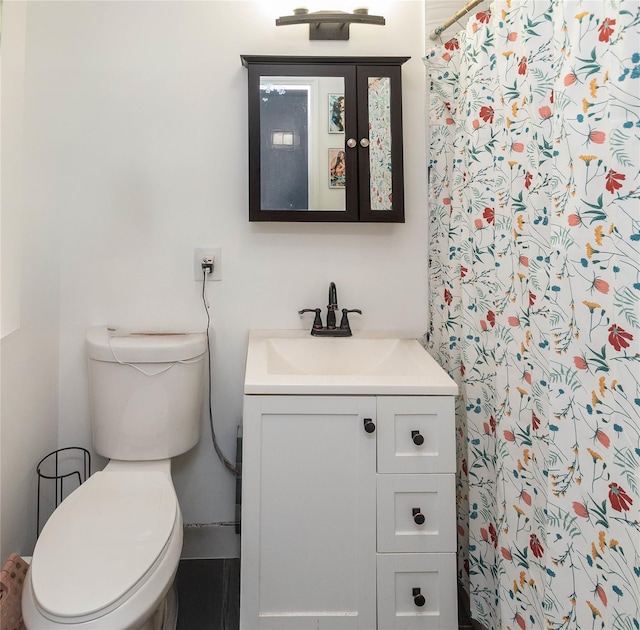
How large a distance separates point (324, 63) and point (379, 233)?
2.08 ft

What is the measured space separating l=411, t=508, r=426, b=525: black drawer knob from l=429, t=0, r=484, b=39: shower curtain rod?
1515mm

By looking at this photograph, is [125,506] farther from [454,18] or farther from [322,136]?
[454,18]

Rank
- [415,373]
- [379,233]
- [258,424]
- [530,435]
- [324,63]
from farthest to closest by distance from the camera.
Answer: [379,233]
[324,63]
[415,373]
[258,424]
[530,435]

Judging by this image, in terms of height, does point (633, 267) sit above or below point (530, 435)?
above

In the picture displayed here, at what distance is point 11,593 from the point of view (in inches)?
46.9

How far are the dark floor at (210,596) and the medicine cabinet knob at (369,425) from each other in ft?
2.64

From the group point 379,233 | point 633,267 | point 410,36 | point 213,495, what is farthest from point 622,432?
point 410,36

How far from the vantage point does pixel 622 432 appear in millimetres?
752

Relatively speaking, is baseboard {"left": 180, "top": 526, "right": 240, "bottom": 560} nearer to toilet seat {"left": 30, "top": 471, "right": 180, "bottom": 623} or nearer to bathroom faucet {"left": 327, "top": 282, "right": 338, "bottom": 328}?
toilet seat {"left": 30, "top": 471, "right": 180, "bottom": 623}

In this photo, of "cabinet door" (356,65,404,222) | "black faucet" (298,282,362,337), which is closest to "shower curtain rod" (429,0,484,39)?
"cabinet door" (356,65,404,222)

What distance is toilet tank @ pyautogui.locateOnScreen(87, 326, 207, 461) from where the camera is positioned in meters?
1.50

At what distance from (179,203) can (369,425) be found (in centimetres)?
108

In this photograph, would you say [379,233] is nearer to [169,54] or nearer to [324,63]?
[324,63]

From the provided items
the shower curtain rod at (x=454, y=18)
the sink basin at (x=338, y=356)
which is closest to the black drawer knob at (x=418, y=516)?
the sink basin at (x=338, y=356)
